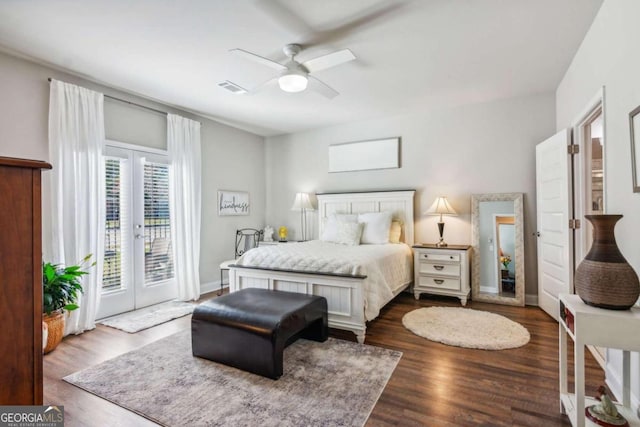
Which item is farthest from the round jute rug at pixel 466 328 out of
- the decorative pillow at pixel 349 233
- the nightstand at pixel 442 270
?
the decorative pillow at pixel 349 233

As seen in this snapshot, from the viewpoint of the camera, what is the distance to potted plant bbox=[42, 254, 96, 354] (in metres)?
2.71

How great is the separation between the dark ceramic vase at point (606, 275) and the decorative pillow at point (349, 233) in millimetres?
2804

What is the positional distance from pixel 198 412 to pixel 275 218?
428 cm

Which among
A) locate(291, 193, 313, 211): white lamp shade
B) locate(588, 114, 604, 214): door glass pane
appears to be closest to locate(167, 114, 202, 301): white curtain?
locate(291, 193, 313, 211): white lamp shade

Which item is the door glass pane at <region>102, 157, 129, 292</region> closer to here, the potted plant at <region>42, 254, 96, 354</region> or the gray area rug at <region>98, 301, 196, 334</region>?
the gray area rug at <region>98, 301, 196, 334</region>

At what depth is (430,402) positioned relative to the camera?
199cm

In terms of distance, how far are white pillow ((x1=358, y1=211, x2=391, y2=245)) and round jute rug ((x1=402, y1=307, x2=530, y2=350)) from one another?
3.54 ft

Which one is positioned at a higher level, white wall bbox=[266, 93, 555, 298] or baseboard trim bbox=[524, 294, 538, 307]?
white wall bbox=[266, 93, 555, 298]

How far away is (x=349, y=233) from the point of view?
4.37 meters

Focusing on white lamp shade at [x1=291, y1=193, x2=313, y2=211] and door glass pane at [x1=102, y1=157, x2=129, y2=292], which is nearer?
door glass pane at [x1=102, y1=157, x2=129, y2=292]

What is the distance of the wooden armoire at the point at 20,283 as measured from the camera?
2.73 feet

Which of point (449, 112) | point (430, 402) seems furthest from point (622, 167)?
point (449, 112)

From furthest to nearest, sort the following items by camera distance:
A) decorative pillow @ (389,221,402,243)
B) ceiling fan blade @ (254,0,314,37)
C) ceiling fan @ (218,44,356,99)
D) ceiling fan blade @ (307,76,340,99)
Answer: decorative pillow @ (389,221,402,243), ceiling fan blade @ (307,76,340,99), ceiling fan @ (218,44,356,99), ceiling fan blade @ (254,0,314,37)

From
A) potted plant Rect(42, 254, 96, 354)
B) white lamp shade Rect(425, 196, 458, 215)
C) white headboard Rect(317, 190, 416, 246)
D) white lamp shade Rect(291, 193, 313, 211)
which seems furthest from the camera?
white lamp shade Rect(291, 193, 313, 211)
